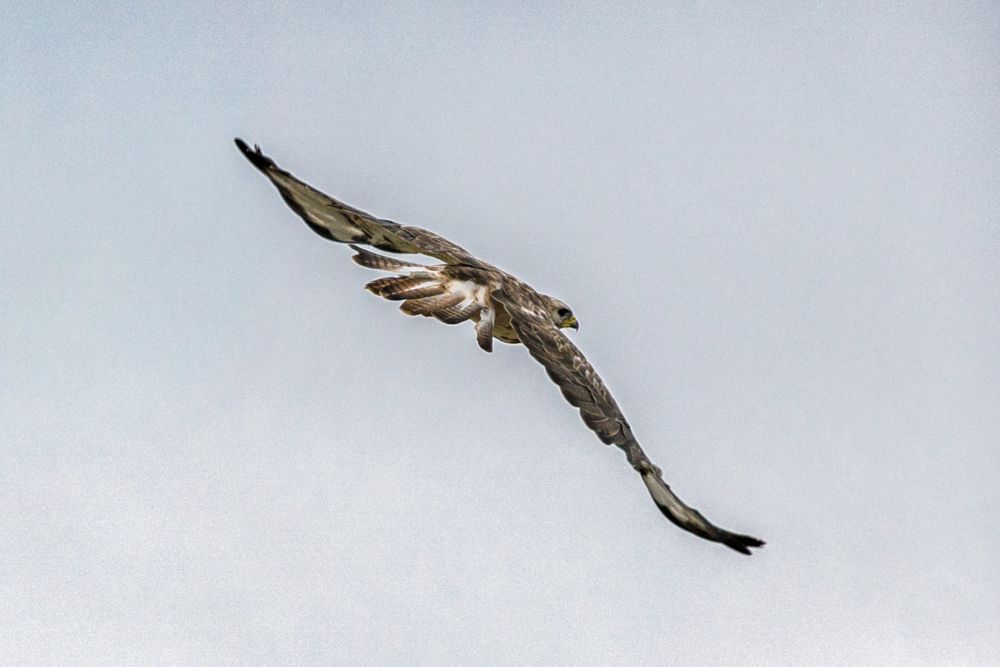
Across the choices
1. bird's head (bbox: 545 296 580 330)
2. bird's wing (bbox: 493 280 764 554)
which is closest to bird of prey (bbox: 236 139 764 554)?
bird's wing (bbox: 493 280 764 554)

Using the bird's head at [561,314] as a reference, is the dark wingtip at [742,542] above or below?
below

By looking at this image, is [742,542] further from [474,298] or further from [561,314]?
[561,314]

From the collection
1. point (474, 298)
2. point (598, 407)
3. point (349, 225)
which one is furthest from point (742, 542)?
point (349, 225)

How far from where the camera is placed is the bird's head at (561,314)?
10.0m

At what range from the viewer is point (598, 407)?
7.62m

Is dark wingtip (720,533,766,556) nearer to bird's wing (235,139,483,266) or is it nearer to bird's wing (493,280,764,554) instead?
bird's wing (493,280,764,554)

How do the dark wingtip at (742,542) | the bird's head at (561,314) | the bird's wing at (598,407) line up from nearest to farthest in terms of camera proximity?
the dark wingtip at (742,542), the bird's wing at (598,407), the bird's head at (561,314)

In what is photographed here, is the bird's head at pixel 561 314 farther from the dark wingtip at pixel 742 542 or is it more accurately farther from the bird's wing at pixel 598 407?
the dark wingtip at pixel 742 542

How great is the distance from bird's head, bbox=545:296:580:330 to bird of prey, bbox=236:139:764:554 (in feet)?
3.19

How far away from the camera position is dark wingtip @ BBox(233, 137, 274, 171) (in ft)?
Answer: 24.3

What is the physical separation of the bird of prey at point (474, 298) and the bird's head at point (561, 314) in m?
0.97

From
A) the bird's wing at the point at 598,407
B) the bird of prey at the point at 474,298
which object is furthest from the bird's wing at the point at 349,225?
the bird's wing at the point at 598,407

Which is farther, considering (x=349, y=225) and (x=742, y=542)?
(x=349, y=225)

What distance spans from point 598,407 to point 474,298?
1.30 m
